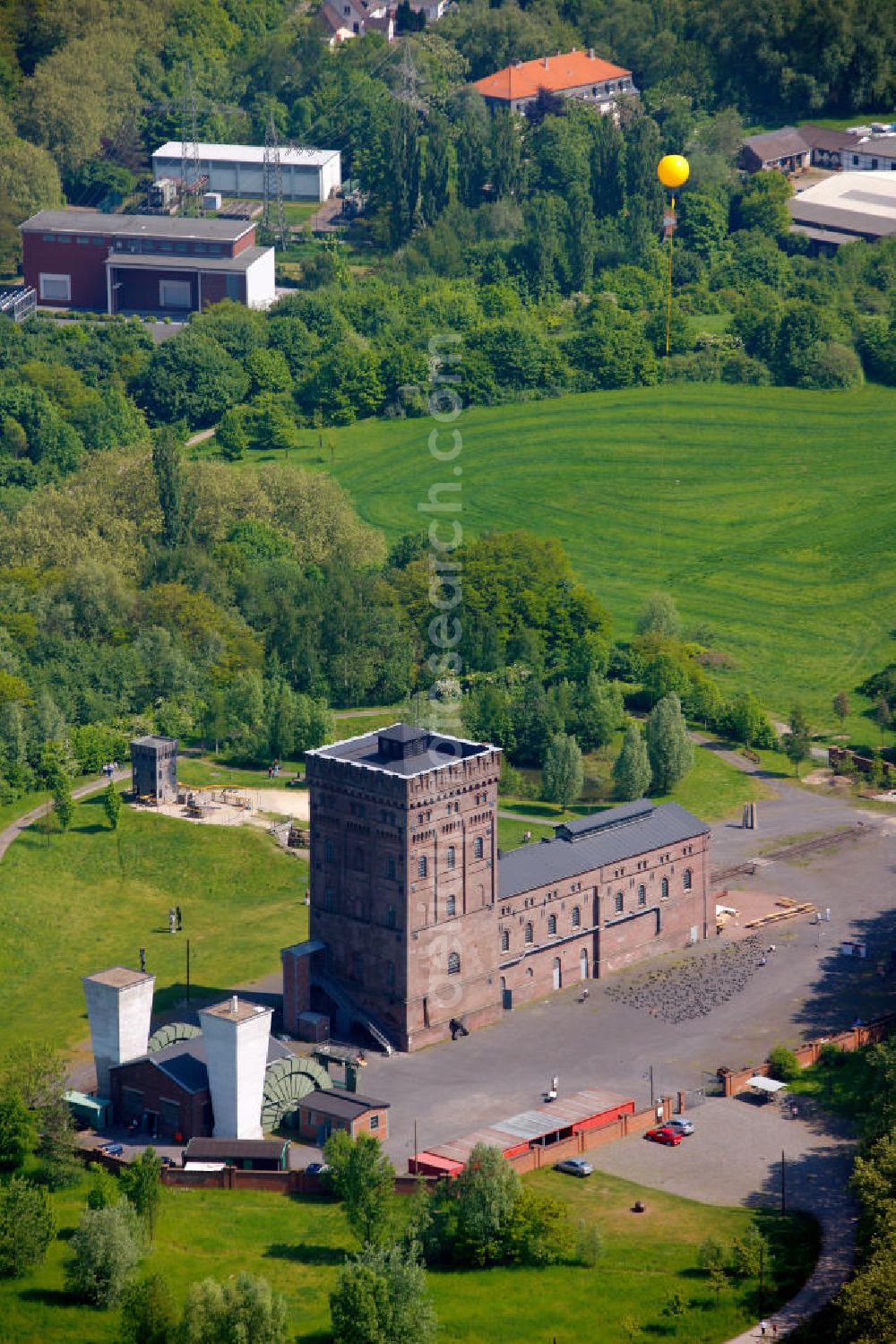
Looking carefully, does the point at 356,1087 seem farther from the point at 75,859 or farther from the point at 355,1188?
the point at 75,859

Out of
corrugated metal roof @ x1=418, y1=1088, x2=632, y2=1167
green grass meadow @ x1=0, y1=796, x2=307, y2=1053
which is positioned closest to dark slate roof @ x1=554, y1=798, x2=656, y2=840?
green grass meadow @ x1=0, y1=796, x2=307, y2=1053

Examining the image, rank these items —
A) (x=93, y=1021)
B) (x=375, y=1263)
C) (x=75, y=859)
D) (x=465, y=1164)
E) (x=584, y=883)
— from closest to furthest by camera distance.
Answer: (x=375, y=1263) < (x=465, y=1164) < (x=93, y=1021) < (x=584, y=883) < (x=75, y=859)

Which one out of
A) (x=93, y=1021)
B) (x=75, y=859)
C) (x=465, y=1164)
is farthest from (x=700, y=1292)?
(x=75, y=859)

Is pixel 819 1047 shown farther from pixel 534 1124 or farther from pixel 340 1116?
pixel 340 1116

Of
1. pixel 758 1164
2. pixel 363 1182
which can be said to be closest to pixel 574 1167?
pixel 758 1164

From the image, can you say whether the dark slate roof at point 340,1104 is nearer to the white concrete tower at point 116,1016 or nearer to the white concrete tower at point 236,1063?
the white concrete tower at point 236,1063

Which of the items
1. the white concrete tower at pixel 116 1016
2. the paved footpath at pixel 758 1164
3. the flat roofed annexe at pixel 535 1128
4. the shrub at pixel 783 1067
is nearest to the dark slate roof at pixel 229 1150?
the flat roofed annexe at pixel 535 1128
